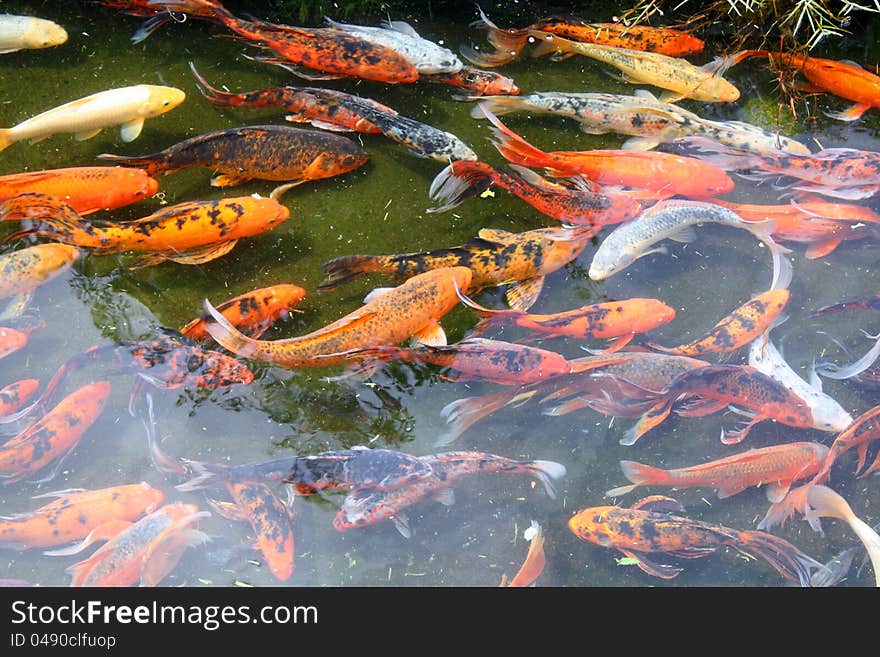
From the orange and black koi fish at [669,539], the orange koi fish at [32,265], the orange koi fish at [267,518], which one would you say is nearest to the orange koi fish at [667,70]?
the orange and black koi fish at [669,539]

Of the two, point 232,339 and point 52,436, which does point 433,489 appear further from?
point 52,436

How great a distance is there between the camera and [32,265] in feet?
14.6

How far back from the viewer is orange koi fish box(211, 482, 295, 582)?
3.67 m

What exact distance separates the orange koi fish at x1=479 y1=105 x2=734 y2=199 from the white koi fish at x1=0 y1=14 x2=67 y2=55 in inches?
131

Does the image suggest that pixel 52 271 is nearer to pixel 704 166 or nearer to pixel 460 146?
pixel 460 146

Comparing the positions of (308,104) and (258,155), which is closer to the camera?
(258,155)

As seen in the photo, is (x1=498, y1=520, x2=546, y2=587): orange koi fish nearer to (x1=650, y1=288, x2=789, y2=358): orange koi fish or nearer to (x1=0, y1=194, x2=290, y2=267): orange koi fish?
(x1=650, y1=288, x2=789, y2=358): orange koi fish

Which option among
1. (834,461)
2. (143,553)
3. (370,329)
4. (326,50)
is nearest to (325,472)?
(370,329)

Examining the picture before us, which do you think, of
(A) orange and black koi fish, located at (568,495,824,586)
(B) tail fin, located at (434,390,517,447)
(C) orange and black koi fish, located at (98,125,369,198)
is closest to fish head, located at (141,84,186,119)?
(C) orange and black koi fish, located at (98,125,369,198)

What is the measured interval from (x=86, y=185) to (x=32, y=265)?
599mm

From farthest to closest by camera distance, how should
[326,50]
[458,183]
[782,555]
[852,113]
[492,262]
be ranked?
[852,113], [326,50], [458,183], [492,262], [782,555]

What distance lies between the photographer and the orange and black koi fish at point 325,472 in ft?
12.7

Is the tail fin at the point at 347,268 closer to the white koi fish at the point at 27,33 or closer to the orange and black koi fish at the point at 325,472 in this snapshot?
the orange and black koi fish at the point at 325,472

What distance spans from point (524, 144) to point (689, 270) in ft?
4.44
